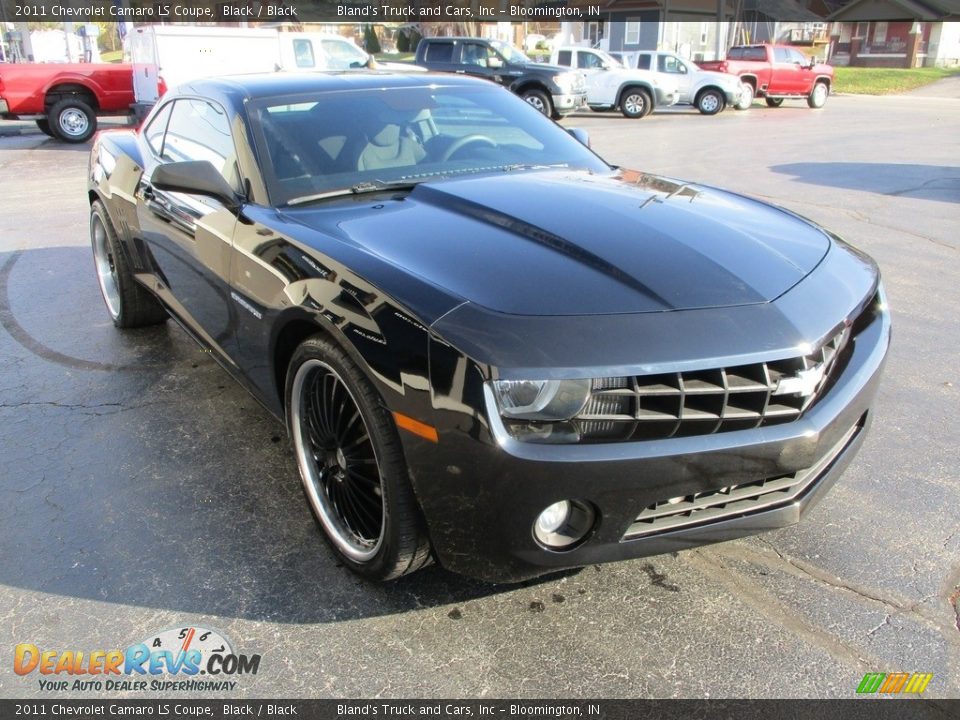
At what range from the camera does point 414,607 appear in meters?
2.52

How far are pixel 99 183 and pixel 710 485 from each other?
14.5 ft

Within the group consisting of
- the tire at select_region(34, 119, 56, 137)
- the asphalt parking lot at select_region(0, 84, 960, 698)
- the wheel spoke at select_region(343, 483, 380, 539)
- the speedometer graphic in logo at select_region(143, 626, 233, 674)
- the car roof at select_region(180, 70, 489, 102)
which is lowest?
the speedometer graphic in logo at select_region(143, 626, 233, 674)

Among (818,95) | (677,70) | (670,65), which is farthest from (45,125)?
(818,95)

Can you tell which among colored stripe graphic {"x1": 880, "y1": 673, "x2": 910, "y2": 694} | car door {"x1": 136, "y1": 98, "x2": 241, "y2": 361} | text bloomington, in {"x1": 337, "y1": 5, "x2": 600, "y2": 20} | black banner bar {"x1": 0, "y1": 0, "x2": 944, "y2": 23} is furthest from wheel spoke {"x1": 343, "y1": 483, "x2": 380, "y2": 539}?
text bloomington, in {"x1": 337, "y1": 5, "x2": 600, "y2": 20}

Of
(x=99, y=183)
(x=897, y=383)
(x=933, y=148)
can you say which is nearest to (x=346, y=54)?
(x=933, y=148)

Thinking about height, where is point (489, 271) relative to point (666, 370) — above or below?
above

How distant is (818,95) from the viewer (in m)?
24.0

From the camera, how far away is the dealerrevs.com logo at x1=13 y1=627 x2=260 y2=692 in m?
2.26

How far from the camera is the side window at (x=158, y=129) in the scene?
4.42m

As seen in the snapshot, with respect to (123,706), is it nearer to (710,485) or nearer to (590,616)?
(590,616)

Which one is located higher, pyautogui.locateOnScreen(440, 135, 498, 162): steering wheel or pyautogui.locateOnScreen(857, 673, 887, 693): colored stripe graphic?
pyautogui.locateOnScreen(440, 135, 498, 162): steering wheel

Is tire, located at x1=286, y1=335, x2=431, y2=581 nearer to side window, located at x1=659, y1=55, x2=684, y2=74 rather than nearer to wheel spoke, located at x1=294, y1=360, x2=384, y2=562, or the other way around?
wheel spoke, located at x1=294, y1=360, x2=384, y2=562

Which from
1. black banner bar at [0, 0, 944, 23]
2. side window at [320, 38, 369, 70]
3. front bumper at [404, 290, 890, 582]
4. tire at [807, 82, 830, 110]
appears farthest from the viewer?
black banner bar at [0, 0, 944, 23]

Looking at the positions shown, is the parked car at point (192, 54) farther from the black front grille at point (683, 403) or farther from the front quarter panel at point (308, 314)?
the black front grille at point (683, 403)
